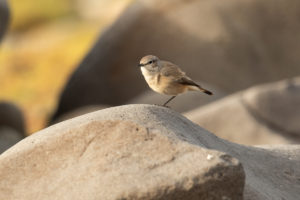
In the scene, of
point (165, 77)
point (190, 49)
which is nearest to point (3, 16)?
point (190, 49)

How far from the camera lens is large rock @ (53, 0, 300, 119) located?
11.0m

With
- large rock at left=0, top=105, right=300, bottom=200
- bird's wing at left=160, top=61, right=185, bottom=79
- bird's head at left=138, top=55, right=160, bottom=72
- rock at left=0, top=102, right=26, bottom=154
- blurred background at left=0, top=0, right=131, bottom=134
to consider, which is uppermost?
large rock at left=0, top=105, right=300, bottom=200

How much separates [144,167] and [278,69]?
7.77 meters

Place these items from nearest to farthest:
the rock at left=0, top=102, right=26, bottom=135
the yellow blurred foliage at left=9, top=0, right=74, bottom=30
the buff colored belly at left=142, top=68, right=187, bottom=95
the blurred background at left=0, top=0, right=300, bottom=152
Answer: the buff colored belly at left=142, top=68, right=187, bottom=95
the rock at left=0, top=102, right=26, bottom=135
the blurred background at left=0, top=0, right=300, bottom=152
the yellow blurred foliage at left=9, top=0, right=74, bottom=30

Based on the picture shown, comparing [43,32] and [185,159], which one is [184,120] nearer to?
[185,159]

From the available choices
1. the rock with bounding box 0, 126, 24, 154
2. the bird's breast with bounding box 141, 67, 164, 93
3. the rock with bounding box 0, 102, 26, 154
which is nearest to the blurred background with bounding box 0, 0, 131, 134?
the rock with bounding box 0, 102, 26, 154

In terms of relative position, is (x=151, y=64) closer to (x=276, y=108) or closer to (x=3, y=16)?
(x=276, y=108)

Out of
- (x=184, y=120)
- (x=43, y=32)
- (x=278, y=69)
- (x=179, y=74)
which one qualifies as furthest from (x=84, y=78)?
(x=43, y=32)

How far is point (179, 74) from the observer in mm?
5566

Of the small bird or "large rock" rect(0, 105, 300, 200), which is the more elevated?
"large rock" rect(0, 105, 300, 200)

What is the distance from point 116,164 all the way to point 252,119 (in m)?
4.19

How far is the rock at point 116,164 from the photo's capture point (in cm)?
390

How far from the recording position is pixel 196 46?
36.5ft

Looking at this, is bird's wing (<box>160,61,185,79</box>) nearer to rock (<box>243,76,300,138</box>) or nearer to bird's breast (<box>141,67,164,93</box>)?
bird's breast (<box>141,67,164,93</box>)
